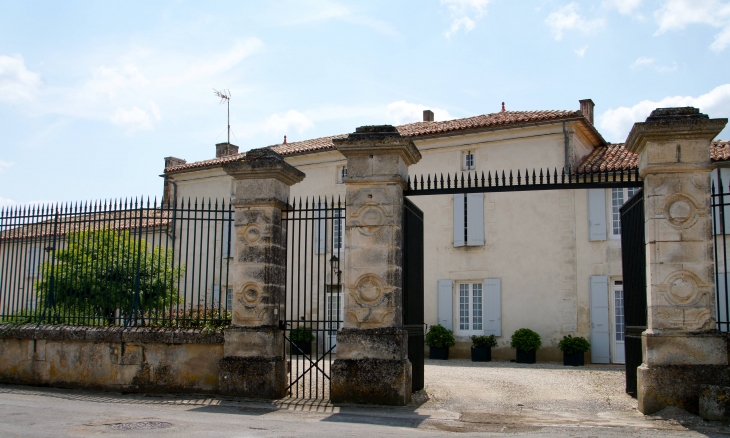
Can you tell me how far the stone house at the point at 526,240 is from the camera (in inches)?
635

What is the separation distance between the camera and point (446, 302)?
17516 millimetres

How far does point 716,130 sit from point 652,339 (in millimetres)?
2209

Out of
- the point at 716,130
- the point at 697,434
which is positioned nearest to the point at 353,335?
the point at 697,434

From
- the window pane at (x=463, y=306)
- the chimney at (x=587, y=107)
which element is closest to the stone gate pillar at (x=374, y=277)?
the window pane at (x=463, y=306)

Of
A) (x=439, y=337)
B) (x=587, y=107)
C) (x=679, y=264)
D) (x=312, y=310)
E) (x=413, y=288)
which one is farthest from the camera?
(x=587, y=107)

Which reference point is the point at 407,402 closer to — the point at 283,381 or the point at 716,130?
the point at 283,381

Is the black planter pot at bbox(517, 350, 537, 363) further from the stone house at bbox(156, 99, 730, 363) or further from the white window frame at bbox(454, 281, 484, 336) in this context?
the white window frame at bbox(454, 281, 484, 336)

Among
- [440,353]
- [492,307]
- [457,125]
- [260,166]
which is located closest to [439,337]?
[440,353]

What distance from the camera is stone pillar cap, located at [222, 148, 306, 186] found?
8.13m

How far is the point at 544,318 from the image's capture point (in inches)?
651

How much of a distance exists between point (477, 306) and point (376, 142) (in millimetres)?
10637

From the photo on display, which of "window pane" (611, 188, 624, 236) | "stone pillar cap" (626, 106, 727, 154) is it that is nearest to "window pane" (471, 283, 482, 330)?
"window pane" (611, 188, 624, 236)

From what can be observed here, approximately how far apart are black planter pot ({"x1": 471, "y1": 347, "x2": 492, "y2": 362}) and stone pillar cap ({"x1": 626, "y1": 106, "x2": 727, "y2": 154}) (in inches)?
404

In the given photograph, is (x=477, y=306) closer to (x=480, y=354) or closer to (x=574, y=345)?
(x=480, y=354)
